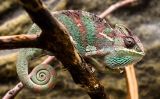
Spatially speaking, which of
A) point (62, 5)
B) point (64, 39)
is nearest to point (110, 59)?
point (64, 39)

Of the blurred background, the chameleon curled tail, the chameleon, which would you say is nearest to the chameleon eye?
the chameleon

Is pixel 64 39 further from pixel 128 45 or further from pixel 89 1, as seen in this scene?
pixel 89 1

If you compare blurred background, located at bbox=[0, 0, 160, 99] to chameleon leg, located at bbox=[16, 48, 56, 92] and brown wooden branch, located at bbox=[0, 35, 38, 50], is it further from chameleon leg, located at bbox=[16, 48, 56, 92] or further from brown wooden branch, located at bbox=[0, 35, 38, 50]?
brown wooden branch, located at bbox=[0, 35, 38, 50]

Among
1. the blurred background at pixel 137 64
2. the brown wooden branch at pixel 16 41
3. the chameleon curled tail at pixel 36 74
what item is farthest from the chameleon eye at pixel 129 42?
the blurred background at pixel 137 64

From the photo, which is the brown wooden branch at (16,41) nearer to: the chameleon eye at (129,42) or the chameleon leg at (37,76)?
the chameleon leg at (37,76)

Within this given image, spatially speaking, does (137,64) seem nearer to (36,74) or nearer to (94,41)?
(94,41)

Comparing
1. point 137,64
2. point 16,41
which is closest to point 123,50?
point 16,41

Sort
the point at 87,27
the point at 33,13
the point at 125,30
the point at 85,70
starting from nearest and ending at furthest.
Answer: the point at 33,13
the point at 85,70
the point at 87,27
the point at 125,30
